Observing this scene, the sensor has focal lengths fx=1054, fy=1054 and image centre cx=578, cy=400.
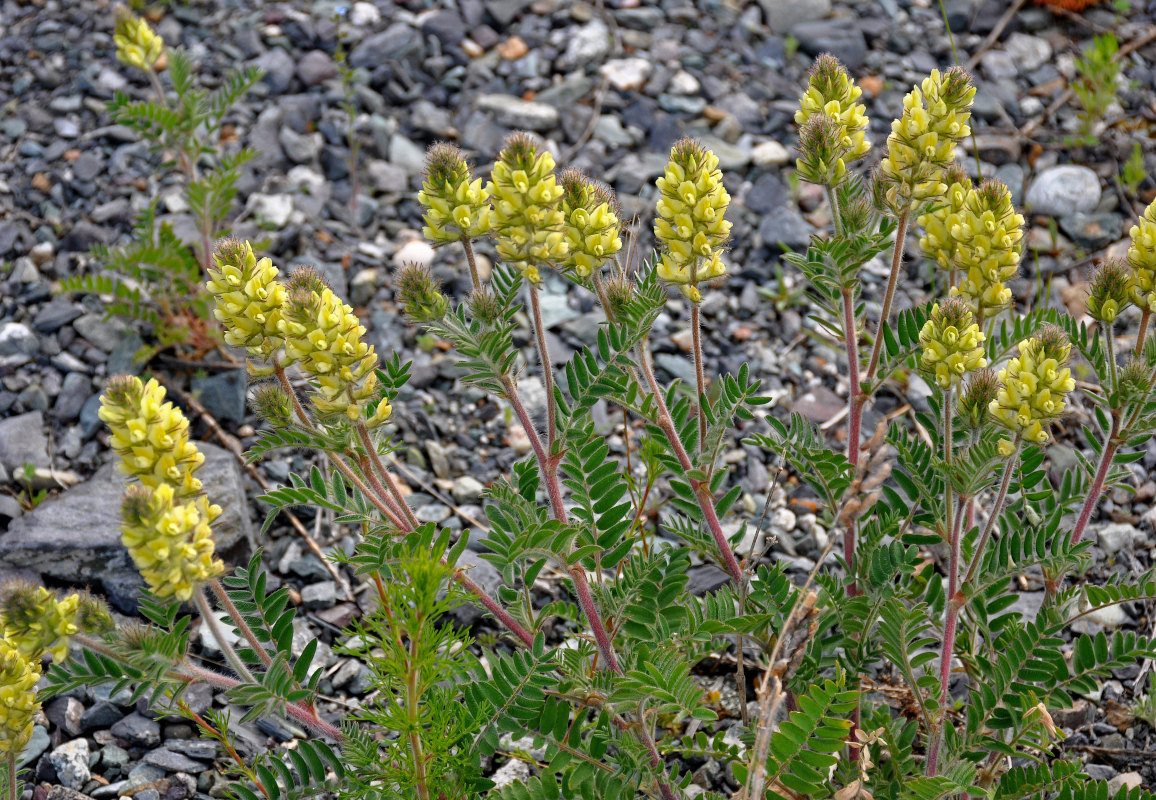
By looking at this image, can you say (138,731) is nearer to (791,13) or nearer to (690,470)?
(690,470)

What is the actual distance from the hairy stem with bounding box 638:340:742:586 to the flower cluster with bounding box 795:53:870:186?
68 centimetres

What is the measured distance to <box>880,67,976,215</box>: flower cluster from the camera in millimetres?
2807

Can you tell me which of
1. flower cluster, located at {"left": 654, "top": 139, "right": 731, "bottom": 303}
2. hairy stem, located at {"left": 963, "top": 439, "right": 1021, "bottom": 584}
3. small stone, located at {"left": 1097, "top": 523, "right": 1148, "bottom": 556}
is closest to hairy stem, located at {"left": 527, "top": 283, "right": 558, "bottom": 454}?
flower cluster, located at {"left": 654, "top": 139, "right": 731, "bottom": 303}

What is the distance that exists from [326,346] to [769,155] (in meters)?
3.95

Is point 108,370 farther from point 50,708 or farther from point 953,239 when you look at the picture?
point 953,239

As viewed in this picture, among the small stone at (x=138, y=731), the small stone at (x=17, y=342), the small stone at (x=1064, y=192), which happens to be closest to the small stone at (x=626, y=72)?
the small stone at (x=1064, y=192)

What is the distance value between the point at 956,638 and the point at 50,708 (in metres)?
2.97

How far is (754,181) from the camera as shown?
19.0ft

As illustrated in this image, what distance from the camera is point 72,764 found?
3.38 metres

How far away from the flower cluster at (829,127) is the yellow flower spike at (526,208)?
2.44ft

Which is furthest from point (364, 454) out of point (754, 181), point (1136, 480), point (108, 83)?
point (108, 83)

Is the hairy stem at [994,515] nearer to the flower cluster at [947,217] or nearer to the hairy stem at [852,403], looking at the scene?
the hairy stem at [852,403]

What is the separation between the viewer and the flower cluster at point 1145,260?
106 inches

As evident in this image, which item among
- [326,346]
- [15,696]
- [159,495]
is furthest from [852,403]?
[15,696]
